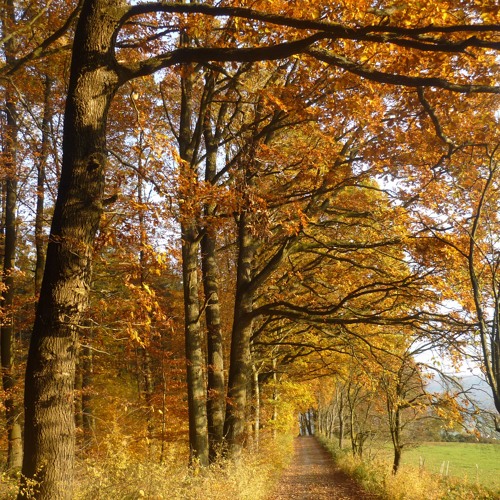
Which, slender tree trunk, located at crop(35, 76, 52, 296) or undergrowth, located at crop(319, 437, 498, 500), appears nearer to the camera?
undergrowth, located at crop(319, 437, 498, 500)

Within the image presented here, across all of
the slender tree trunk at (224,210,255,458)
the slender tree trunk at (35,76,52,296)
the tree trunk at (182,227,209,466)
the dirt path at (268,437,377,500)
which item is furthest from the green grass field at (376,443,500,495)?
the slender tree trunk at (35,76,52,296)

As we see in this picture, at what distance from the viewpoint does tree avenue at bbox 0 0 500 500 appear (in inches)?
154

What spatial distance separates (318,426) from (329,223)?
52118mm

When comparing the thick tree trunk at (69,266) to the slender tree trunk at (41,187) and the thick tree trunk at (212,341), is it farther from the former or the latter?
the slender tree trunk at (41,187)

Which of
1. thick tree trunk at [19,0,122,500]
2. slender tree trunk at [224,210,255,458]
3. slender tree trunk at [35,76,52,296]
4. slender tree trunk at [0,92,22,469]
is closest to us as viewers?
thick tree trunk at [19,0,122,500]

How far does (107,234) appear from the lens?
17.0 feet

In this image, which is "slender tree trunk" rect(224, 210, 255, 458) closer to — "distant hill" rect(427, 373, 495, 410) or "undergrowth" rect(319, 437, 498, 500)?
"distant hill" rect(427, 373, 495, 410)

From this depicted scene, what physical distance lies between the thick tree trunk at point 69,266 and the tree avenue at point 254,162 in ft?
0.05

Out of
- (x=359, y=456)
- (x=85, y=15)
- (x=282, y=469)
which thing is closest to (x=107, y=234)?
(x=85, y=15)

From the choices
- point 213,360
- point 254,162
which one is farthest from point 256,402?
point 254,162

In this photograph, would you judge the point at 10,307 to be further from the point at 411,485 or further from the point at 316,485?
the point at 316,485

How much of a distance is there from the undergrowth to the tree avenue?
1.14 meters

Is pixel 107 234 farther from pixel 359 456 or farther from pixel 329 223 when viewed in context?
pixel 359 456

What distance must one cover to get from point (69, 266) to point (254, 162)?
2893mm
